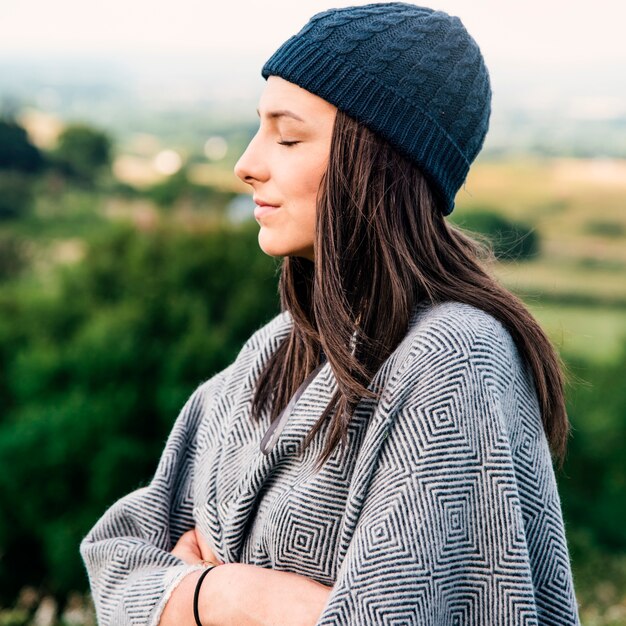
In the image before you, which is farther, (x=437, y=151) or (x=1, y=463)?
(x=1, y=463)

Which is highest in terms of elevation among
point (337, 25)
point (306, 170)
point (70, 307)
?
point (337, 25)

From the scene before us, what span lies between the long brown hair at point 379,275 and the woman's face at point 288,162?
0.03m

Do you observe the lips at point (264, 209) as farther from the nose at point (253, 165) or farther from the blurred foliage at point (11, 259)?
the blurred foliage at point (11, 259)

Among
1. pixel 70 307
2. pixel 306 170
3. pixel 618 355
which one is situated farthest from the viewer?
pixel 618 355

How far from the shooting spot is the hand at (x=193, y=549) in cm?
177

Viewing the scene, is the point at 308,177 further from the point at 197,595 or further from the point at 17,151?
the point at 17,151

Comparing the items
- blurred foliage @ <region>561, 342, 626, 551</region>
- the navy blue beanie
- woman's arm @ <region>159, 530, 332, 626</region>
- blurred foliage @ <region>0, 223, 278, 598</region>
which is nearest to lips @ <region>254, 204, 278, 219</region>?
the navy blue beanie

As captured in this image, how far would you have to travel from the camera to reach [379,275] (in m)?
1.63

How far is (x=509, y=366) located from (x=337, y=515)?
0.40 meters

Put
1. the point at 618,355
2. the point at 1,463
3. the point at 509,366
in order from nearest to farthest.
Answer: the point at 509,366, the point at 1,463, the point at 618,355

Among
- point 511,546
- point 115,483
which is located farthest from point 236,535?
point 115,483

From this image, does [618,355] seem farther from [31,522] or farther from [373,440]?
[373,440]

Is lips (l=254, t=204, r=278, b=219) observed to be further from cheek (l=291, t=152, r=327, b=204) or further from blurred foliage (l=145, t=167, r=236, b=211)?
blurred foliage (l=145, t=167, r=236, b=211)

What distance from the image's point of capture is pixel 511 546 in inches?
53.6
